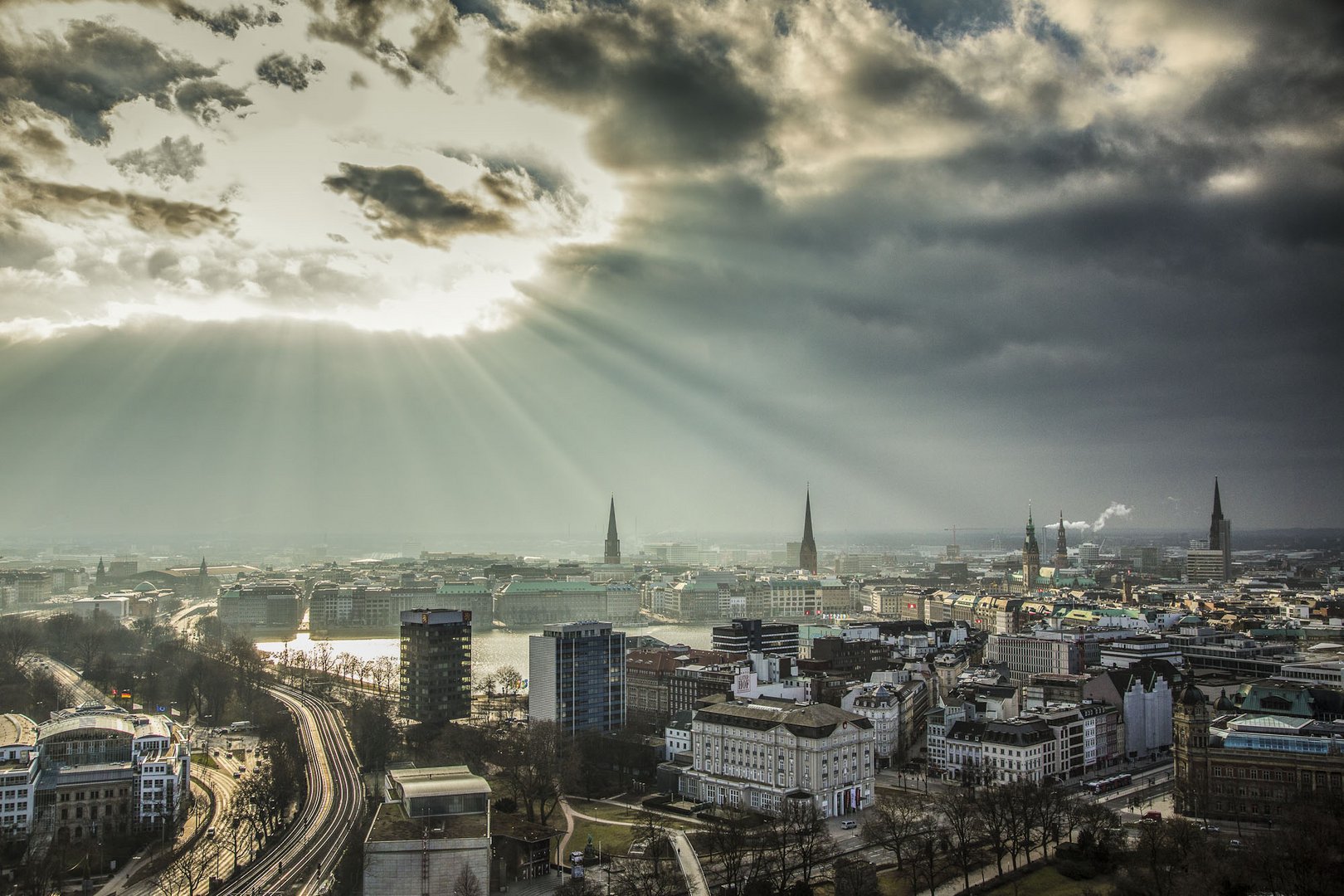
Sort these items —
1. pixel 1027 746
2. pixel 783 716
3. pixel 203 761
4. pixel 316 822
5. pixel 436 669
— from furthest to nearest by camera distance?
pixel 436 669 → pixel 203 761 → pixel 1027 746 → pixel 783 716 → pixel 316 822

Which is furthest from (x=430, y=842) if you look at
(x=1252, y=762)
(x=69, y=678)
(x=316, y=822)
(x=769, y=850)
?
(x=69, y=678)

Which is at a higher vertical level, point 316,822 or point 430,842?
point 430,842

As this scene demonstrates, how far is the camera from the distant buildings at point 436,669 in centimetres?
3819

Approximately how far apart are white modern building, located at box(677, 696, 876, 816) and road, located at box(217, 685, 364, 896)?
8681mm

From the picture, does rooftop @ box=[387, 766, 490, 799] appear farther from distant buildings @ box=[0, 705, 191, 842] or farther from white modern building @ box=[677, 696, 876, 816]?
white modern building @ box=[677, 696, 876, 816]

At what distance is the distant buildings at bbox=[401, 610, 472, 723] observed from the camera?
38.2 metres

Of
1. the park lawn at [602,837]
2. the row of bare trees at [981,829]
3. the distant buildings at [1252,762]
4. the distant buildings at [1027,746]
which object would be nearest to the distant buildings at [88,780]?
the park lawn at [602,837]

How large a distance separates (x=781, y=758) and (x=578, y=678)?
9.23 metres

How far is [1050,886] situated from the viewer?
22.2 m

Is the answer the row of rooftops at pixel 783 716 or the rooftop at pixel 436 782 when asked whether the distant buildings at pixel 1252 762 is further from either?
the rooftop at pixel 436 782

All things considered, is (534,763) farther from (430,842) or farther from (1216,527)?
(1216,527)

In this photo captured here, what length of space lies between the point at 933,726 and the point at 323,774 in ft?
56.1

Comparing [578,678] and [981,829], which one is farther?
[578,678]

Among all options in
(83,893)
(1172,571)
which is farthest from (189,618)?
(1172,571)
